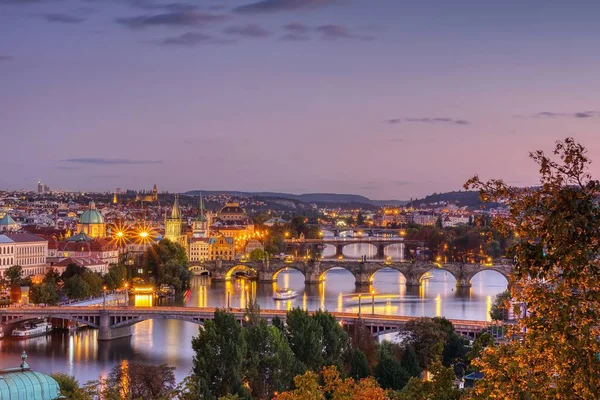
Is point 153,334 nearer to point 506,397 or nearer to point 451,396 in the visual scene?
point 451,396

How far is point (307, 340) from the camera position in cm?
2028

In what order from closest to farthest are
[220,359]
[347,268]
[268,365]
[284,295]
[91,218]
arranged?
[220,359] < [268,365] < [284,295] < [347,268] < [91,218]

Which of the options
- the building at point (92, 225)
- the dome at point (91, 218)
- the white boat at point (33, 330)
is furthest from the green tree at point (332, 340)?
the dome at point (91, 218)

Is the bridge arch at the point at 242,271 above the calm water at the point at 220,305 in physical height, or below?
above

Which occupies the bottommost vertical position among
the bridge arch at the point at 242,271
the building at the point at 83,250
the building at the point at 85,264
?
the bridge arch at the point at 242,271

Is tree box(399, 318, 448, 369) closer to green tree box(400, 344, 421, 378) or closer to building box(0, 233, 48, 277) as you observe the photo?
green tree box(400, 344, 421, 378)

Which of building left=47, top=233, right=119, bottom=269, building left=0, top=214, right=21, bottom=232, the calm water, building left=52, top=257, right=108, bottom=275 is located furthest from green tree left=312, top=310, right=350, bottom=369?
building left=0, top=214, right=21, bottom=232

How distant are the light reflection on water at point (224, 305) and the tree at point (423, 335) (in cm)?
557

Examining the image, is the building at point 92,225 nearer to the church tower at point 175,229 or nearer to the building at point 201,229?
the church tower at point 175,229

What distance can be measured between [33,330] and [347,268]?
21.6m

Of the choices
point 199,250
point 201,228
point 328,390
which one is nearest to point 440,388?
point 328,390

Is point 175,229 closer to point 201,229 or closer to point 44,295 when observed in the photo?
point 201,229

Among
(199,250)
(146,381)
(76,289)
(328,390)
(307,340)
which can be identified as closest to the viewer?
(328,390)

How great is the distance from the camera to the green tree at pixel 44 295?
36469 millimetres
